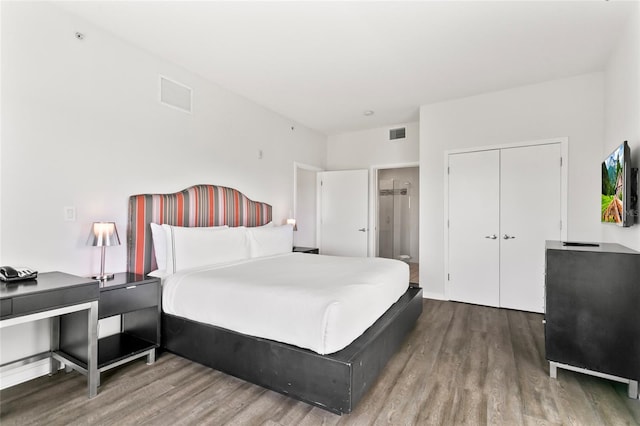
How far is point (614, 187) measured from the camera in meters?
2.64

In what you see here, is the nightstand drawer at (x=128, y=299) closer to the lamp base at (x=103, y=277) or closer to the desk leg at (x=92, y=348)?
the desk leg at (x=92, y=348)

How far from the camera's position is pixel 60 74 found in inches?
95.3

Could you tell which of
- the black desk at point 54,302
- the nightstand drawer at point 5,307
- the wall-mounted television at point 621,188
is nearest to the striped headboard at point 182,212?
the black desk at point 54,302

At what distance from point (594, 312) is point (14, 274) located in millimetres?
3729

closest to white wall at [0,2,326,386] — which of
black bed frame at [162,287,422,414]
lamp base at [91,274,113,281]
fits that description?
lamp base at [91,274,113,281]

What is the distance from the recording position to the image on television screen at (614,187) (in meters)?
2.42

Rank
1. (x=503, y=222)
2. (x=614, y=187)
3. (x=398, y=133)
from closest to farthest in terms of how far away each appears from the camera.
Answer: (x=614, y=187)
(x=503, y=222)
(x=398, y=133)

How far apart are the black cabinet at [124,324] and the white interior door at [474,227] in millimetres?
3632

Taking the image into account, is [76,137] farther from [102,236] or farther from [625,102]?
[625,102]

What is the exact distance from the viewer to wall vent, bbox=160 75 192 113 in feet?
10.3

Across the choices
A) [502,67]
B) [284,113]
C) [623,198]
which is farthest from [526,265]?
[284,113]

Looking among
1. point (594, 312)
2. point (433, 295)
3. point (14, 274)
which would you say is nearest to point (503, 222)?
point (433, 295)

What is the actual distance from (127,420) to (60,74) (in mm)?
2502

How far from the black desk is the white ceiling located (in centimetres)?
204
